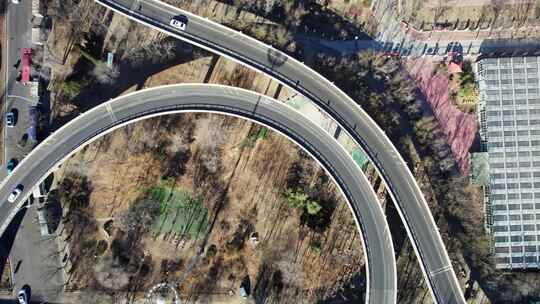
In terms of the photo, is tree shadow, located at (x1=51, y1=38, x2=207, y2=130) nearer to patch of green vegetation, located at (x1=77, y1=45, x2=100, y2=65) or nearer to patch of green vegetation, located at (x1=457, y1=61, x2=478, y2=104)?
patch of green vegetation, located at (x1=77, y1=45, x2=100, y2=65)

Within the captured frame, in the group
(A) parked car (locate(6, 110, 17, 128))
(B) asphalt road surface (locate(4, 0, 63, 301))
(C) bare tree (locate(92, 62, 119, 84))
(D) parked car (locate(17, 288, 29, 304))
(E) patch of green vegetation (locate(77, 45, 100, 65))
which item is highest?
(E) patch of green vegetation (locate(77, 45, 100, 65))

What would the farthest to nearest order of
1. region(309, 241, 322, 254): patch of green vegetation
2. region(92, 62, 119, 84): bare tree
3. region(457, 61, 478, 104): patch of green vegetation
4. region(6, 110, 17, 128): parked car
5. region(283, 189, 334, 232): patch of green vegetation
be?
region(457, 61, 478, 104): patch of green vegetation
region(92, 62, 119, 84): bare tree
region(309, 241, 322, 254): patch of green vegetation
region(6, 110, 17, 128): parked car
region(283, 189, 334, 232): patch of green vegetation

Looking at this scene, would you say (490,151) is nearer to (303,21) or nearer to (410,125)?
(410,125)

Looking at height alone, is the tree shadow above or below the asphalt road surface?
above

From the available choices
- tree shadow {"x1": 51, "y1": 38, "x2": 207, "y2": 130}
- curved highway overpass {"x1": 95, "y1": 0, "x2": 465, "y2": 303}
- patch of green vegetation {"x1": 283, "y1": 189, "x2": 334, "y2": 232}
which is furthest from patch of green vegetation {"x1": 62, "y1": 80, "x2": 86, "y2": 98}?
patch of green vegetation {"x1": 283, "y1": 189, "x2": 334, "y2": 232}

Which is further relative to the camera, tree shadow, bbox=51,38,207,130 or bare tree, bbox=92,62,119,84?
bare tree, bbox=92,62,119,84

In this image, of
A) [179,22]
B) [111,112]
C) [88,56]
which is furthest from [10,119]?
[179,22]

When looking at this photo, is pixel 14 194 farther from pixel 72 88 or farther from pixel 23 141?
pixel 72 88
